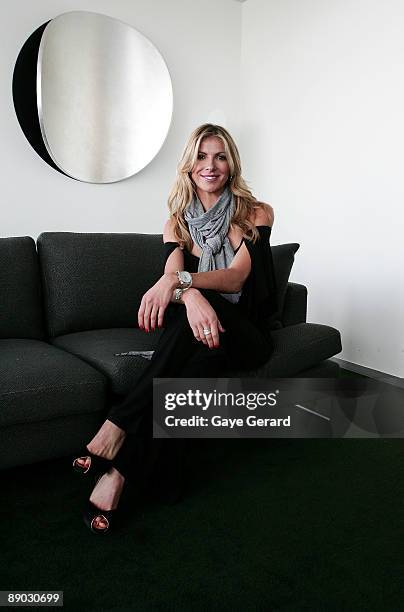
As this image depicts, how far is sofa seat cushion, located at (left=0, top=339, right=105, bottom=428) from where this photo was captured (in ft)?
5.64

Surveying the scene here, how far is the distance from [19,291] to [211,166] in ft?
3.04

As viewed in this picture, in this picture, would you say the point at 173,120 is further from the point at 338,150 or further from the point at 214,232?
the point at 214,232

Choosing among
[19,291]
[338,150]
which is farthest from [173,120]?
[19,291]

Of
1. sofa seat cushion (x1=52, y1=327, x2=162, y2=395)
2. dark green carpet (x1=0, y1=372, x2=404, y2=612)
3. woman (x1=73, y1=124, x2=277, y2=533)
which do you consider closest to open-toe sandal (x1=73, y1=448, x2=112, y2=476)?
woman (x1=73, y1=124, x2=277, y2=533)

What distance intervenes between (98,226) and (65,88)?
0.86 meters

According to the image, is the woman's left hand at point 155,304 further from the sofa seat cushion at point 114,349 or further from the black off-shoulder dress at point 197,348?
the sofa seat cushion at point 114,349

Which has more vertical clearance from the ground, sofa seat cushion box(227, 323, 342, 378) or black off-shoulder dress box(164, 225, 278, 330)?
black off-shoulder dress box(164, 225, 278, 330)

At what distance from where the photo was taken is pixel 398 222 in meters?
3.14

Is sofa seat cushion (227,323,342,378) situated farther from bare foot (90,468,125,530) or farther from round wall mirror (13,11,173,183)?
round wall mirror (13,11,173,183)

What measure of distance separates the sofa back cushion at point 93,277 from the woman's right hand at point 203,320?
782 mm

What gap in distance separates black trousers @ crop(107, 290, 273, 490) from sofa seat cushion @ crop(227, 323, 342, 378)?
0.05 meters

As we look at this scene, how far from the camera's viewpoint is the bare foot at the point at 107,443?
167 centimetres

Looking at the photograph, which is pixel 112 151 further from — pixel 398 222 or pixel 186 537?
pixel 186 537

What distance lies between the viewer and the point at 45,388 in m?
1.77
